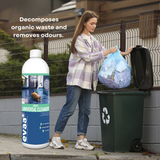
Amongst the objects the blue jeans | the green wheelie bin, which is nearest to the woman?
the blue jeans

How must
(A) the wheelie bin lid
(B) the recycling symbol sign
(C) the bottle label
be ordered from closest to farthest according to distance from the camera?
(C) the bottle label → (B) the recycling symbol sign → (A) the wheelie bin lid

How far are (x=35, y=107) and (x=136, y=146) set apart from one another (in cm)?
165

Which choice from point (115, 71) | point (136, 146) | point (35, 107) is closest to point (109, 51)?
point (115, 71)

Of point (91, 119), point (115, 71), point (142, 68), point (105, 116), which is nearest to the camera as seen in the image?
point (115, 71)

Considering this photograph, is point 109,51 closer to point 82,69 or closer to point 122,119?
point 82,69

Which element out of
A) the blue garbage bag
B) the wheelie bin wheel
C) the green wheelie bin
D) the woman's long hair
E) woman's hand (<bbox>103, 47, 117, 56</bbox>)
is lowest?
the wheelie bin wheel

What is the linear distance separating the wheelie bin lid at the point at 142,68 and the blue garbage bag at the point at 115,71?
15.6 inches

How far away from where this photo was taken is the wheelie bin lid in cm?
460

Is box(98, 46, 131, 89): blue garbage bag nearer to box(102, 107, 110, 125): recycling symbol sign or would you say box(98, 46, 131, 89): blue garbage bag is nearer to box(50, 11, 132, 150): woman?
box(50, 11, 132, 150): woman

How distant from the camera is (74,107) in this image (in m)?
4.23

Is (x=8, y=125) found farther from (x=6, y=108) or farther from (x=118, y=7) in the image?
(x=118, y=7)

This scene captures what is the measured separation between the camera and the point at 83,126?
173 inches

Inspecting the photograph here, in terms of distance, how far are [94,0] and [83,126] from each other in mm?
6521

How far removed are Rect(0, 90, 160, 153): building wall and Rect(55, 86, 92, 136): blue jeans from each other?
0.93 m
